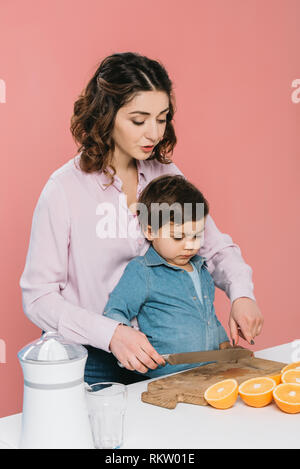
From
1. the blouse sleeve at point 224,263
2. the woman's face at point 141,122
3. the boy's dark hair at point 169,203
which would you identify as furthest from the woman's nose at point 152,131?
the blouse sleeve at point 224,263

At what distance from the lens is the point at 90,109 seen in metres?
1.60

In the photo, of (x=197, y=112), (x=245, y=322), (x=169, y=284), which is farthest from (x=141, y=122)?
(x=197, y=112)

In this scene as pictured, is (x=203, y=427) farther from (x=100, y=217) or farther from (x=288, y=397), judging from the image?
(x=100, y=217)

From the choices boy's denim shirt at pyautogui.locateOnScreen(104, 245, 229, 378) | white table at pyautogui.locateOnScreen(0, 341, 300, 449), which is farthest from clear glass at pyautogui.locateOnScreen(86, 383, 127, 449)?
boy's denim shirt at pyautogui.locateOnScreen(104, 245, 229, 378)

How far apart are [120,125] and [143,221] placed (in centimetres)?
27

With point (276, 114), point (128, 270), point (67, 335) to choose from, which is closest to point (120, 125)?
point (128, 270)

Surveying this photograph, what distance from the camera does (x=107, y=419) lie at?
3.20 feet

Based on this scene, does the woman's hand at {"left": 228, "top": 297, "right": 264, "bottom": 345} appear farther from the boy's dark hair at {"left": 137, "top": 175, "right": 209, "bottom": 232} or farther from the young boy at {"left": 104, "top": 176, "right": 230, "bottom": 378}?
the boy's dark hair at {"left": 137, "top": 175, "right": 209, "bottom": 232}

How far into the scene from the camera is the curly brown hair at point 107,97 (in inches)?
60.4

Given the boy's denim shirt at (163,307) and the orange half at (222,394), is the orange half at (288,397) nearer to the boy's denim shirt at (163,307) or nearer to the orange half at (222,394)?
the orange half at (222,394)

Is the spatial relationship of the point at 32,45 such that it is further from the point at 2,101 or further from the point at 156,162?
the point at 156,162

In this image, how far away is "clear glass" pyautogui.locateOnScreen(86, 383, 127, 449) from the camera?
38.4 inches

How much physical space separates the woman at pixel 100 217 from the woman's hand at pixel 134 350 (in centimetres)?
11

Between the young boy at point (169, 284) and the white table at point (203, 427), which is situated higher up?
the young boy at point (169, 284)
